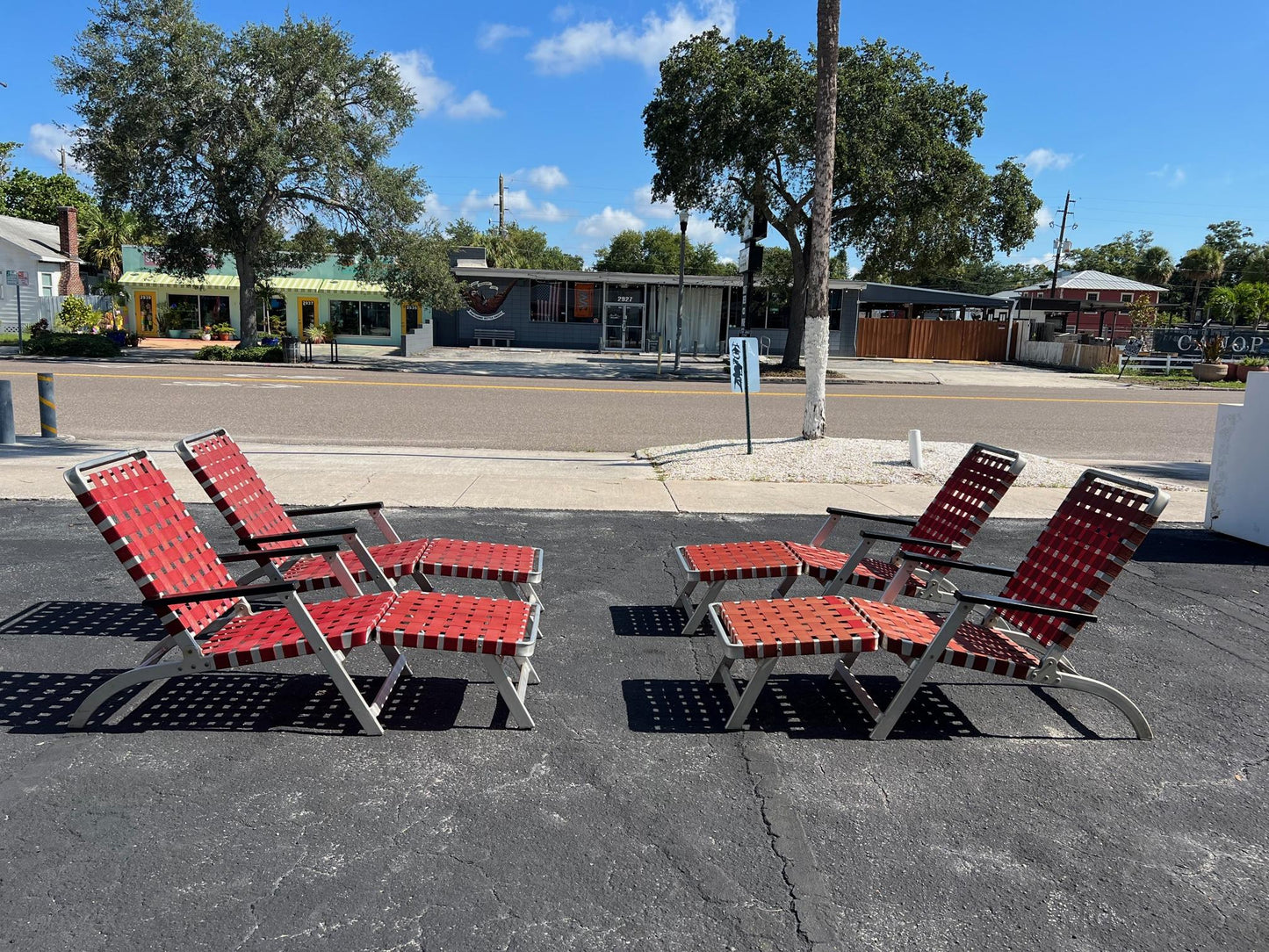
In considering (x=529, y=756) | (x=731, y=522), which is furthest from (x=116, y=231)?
(x=529, y=756)

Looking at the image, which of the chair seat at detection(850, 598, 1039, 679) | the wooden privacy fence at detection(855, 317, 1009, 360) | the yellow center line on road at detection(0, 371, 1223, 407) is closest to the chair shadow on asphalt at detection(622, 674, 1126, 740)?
the chair seat at detection(850, 598, 1039, 679)

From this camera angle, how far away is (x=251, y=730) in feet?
12.8

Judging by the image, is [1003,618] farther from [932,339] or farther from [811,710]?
[932,339]

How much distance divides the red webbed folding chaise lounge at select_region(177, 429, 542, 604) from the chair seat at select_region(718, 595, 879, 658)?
123 cm

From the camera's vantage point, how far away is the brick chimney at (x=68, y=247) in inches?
1853

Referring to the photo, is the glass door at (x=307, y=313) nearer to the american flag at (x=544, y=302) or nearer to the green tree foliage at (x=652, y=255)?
the american flag at (x=544, y=302)

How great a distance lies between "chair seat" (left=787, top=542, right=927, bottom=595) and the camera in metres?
5.30

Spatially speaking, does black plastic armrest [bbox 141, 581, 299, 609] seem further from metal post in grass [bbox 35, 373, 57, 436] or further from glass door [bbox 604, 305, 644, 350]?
glass door [bbox 604, 305, 644, 350]

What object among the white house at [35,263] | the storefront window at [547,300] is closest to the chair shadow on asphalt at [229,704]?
the storefront window at [547,300]

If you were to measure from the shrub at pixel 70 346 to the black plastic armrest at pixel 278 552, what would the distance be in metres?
31.7

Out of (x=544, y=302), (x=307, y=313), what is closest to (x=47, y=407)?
(x=544, y=302)

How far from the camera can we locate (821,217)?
12.4 meters

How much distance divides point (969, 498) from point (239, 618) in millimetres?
4349

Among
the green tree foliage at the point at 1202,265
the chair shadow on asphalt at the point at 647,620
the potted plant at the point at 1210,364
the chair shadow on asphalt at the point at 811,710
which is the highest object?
the green tree foliage at the point at 1202,265
